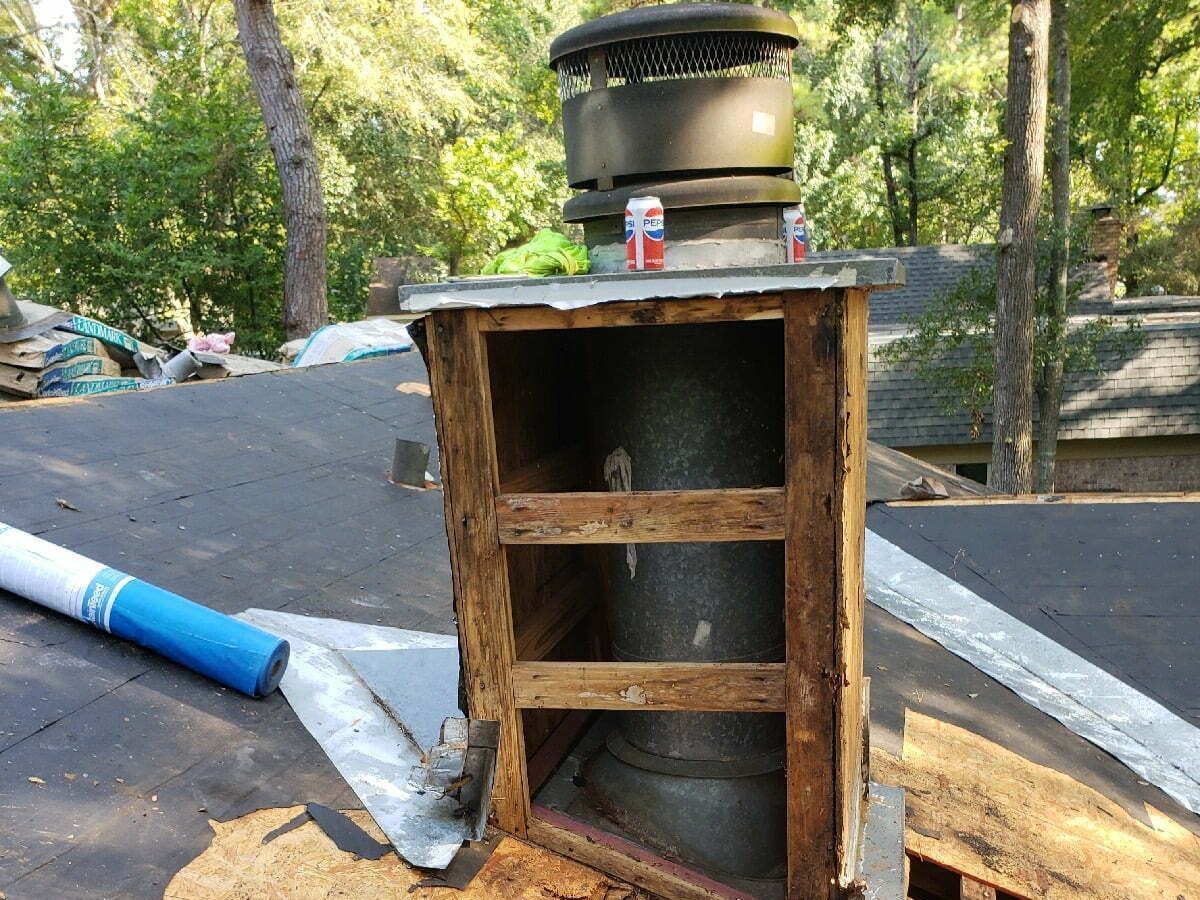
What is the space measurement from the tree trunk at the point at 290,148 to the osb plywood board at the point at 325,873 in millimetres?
11899

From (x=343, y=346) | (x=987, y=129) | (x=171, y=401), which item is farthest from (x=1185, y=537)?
(x=987, y=129)

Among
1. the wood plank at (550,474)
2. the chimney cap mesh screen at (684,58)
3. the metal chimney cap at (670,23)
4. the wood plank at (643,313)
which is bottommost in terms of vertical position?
the wood plank at (550,474)

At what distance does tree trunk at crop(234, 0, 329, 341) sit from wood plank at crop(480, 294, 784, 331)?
38.8 ft

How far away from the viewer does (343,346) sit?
30.6ft

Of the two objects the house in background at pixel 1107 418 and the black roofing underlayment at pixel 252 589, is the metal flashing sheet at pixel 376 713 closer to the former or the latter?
the black roofing underlayment at pixel 252 589

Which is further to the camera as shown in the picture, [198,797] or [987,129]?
[987,129]

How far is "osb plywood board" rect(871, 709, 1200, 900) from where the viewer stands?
3.11 m

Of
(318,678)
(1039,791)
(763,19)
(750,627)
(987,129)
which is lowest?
(1039,791)

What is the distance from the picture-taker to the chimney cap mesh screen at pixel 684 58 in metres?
2.78

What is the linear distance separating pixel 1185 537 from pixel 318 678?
541 centimetres

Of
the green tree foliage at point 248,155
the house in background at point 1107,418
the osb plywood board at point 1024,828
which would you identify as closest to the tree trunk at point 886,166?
the green tree foliage at point 248,155

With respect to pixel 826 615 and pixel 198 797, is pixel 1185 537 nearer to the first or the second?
pixel 826 615

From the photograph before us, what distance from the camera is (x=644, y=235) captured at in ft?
8.26

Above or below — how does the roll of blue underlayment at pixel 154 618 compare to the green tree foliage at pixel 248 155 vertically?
below
